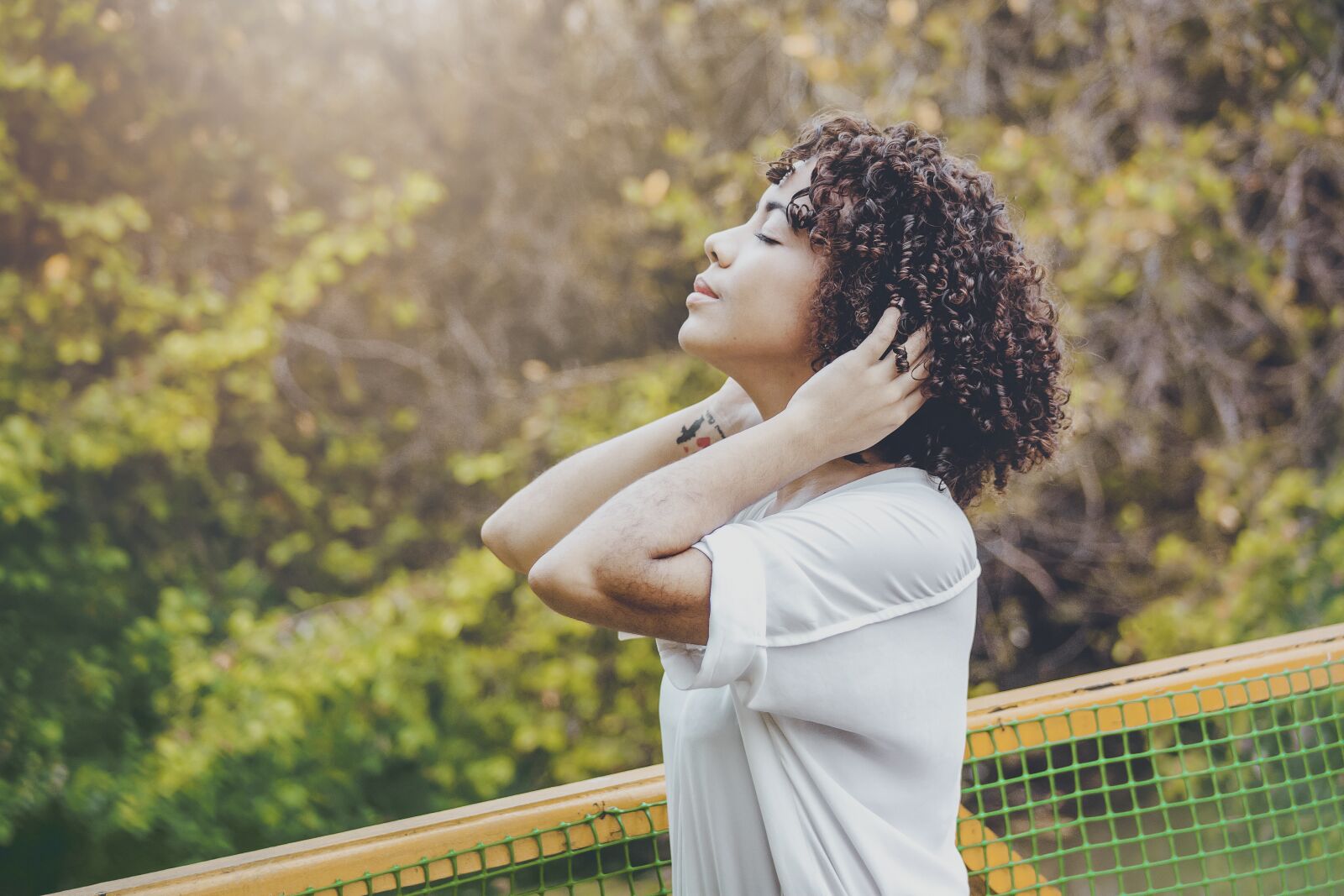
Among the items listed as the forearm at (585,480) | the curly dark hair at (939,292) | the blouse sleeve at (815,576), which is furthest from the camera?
the forearm at (585,480)

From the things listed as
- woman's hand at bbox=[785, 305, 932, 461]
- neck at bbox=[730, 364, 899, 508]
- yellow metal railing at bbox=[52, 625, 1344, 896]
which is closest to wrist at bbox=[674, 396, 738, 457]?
Result: neck at bbox=[730, 364, 899, 508]

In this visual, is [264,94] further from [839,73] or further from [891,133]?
[891,133]

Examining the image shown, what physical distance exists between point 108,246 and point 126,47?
2.59ft

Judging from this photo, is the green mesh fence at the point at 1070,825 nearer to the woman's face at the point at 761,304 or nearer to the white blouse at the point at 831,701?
the white blouse at the point at 831,701

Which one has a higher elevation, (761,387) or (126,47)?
(126,47)

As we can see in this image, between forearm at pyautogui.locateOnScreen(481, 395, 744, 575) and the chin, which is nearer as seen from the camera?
the chin

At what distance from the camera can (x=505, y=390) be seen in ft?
14.5

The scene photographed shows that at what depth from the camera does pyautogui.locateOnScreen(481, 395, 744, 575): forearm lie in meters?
1.71

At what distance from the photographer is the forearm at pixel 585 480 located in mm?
1715

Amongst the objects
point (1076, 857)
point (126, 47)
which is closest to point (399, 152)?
point (126, 47)

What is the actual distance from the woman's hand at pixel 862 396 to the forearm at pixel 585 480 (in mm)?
415

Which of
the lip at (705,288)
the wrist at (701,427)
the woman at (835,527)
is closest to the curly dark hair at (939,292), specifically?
the woman at (835,527)

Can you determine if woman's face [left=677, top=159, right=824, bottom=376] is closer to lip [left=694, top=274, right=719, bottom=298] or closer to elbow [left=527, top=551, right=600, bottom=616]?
lip [left=694, top=274, right=719, bottom=298]

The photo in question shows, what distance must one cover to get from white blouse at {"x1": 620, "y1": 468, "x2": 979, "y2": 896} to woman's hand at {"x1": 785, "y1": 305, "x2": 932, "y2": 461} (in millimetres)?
76
